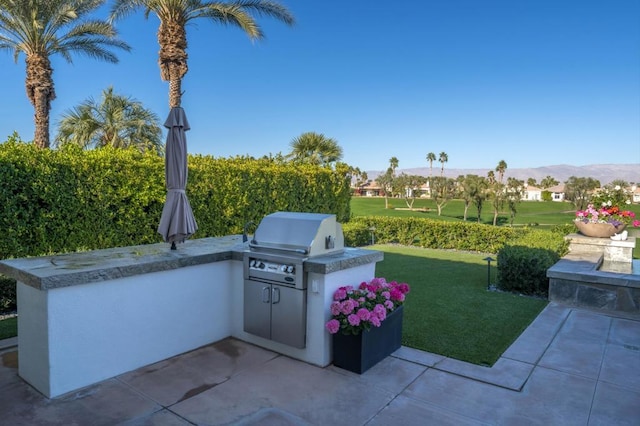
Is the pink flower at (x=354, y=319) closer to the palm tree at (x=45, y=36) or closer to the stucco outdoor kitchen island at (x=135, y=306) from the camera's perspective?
the stucco outdoor kitchen island at (x=135, y=306)

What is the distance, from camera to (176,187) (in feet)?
13.1

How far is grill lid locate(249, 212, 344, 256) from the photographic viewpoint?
3.48 meters

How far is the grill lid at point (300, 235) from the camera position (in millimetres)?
3476

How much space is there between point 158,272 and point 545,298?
583cm

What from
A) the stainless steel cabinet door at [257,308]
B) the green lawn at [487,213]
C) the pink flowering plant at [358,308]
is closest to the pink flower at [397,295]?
the pink flowering plant at [358,308]

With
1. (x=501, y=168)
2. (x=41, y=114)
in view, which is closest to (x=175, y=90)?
(x=41, y=114)

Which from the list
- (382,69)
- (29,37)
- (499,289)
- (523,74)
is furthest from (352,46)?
(499,289)

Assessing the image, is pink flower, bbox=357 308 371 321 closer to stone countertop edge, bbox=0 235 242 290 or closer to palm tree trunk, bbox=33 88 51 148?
stone countertop edge, bbox=0 235 242 290

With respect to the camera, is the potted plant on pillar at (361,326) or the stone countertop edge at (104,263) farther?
the potted plant on pillar at (361,326)

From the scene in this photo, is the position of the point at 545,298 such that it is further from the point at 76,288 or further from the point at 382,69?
the point at 382,69

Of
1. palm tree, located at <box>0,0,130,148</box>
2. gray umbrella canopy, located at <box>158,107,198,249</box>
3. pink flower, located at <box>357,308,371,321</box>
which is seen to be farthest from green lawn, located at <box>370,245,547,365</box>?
palm tree, located at <box>0,0,130,148</box>

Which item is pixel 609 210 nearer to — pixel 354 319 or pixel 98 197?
pixel 354 319

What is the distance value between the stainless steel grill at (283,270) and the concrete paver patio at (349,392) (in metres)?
0.33

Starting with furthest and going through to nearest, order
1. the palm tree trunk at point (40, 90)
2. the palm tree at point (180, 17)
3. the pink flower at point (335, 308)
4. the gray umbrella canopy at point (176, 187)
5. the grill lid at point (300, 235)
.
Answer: the palm tree trunk at point (40, 90), the palm tree at point (180, 17), the gray umbrella canopy at point (176, 187), the grill lid at point (300, 235), the pink flower at point (335, 308)
